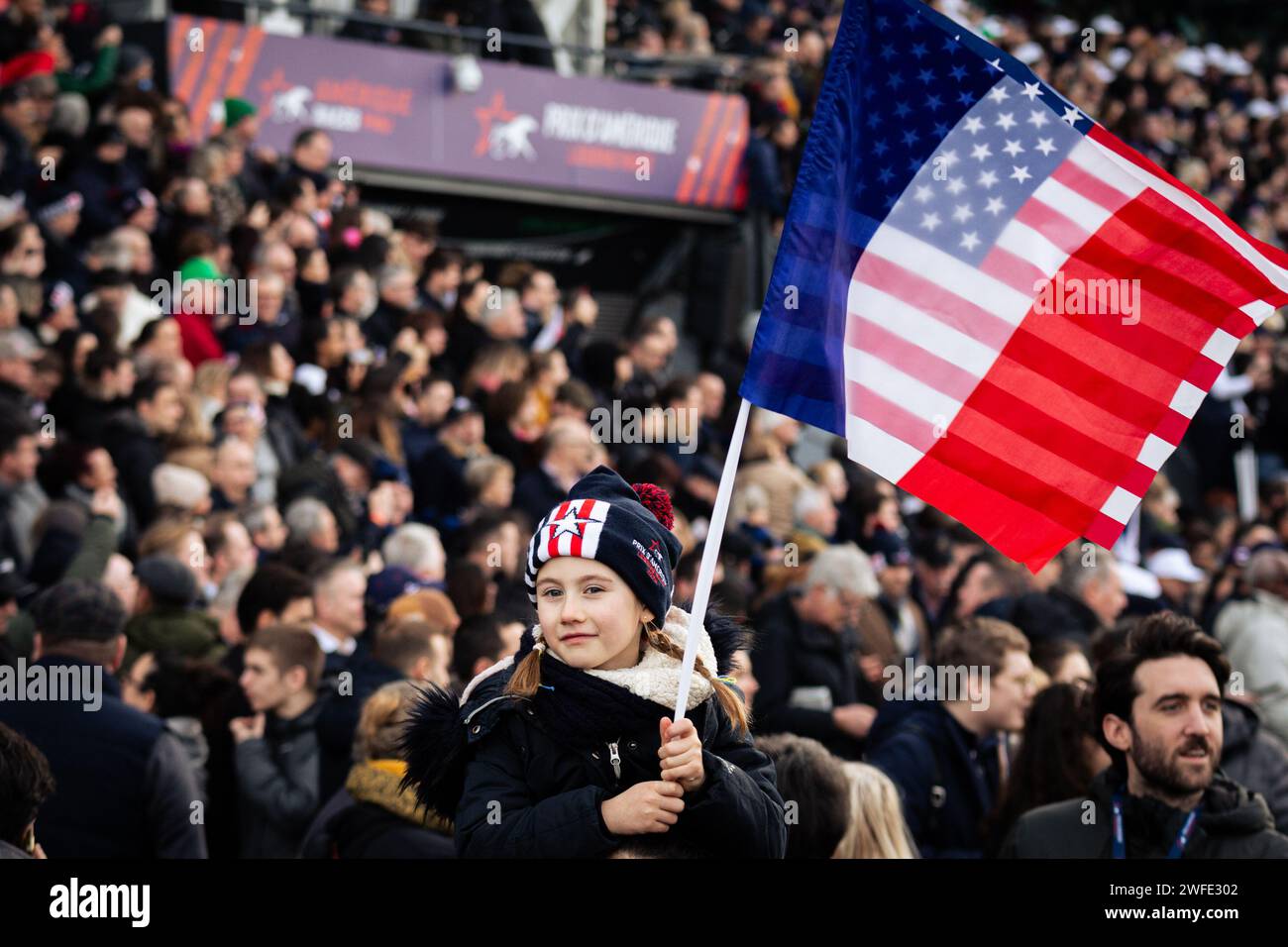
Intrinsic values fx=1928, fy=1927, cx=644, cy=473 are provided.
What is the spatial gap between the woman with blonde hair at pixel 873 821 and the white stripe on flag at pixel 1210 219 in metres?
1.70

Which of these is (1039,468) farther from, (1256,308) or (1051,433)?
(1256,308)

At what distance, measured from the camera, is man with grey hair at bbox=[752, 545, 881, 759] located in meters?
7.45

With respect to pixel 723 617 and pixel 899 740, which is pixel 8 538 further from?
pixel 723 617

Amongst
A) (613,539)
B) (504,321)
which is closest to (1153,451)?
(613,539)

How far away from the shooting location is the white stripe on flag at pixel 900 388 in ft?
13.9

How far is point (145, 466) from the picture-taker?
8.63 meters

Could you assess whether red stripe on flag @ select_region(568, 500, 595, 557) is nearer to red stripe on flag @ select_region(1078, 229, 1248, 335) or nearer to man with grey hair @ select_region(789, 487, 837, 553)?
red stripe on flag @ select_region(1078, 229, 1248, 335)

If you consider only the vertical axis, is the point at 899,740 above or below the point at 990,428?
below

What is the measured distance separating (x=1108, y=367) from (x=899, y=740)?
2.22 m

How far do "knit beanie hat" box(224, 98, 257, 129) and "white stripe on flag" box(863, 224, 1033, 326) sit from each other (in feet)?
32.0
